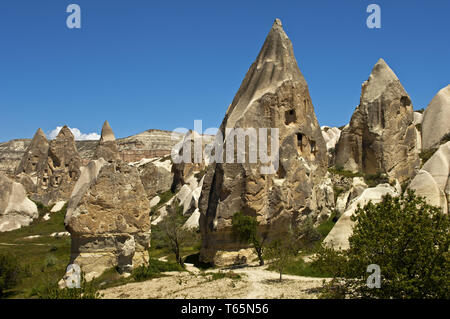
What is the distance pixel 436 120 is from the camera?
37531 mm

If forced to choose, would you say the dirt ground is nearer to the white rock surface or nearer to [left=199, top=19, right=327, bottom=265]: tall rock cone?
[left=199, top=19, right=327, bottom=265]: tall rock cone

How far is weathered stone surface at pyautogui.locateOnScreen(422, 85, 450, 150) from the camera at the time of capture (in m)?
36.7

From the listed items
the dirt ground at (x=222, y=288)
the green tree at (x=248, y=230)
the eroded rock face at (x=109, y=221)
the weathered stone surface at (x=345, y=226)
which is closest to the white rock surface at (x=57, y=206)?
the eroded rock face at (x=109, y=221)

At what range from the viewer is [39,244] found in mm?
33094

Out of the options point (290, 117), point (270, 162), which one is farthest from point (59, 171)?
point (270, 162)

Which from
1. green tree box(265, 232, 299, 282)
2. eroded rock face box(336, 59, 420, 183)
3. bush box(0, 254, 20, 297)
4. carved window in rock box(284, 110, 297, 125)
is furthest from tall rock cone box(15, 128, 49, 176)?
green tree box(265, 232, 299, 282)

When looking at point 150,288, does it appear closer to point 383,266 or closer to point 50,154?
point 383,266

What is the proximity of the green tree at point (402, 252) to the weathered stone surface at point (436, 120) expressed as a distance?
1142 inches

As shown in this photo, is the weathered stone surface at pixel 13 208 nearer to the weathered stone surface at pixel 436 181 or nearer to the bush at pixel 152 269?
the bush at pixel 152 269

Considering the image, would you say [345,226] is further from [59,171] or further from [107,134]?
[59,171]

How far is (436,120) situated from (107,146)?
117 feet

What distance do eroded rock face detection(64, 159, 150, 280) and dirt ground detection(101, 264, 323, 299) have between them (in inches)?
68.8
